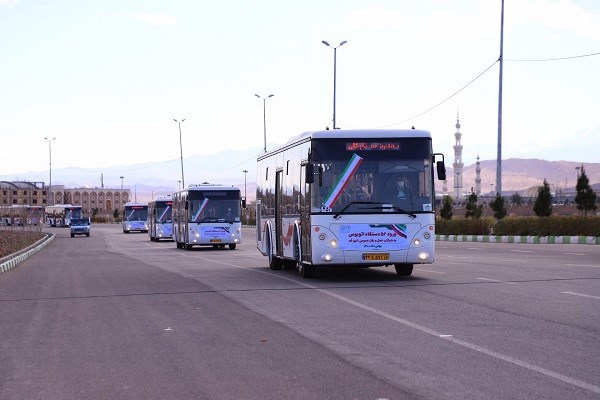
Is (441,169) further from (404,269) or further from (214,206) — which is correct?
(214,206)

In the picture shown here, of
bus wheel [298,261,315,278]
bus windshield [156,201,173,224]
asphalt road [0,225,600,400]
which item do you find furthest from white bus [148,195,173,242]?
asphalt road [0,225,600,400]

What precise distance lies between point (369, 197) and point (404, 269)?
94.1 inches

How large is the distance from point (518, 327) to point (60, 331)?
5.79 meters

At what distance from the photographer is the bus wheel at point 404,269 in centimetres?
2042

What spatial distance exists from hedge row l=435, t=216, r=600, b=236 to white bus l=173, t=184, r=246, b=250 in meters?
16.7

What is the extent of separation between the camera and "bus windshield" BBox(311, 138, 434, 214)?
18.9 metres

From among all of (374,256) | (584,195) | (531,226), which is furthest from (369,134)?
(584,195)

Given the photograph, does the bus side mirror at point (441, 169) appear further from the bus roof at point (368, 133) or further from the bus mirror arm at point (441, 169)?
the bus roof at point (368, 133)

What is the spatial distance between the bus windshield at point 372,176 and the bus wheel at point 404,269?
1.87m

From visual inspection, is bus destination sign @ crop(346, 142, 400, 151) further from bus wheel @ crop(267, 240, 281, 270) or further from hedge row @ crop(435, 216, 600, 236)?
hedge row @ crop(435, 216, 600, 236)

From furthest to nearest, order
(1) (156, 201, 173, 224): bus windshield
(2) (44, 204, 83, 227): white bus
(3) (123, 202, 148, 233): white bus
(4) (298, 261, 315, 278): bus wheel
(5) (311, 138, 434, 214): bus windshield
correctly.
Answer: (2) (44, 204, 83, 227): white bus < (3) (123, 202, 148, 233): white bus < (1) (156, 201, 173, 224): bus windshield < (4) (298, 261, 315, 278): bus wheel < (5) (311, 138, 434, 214): bus windshield

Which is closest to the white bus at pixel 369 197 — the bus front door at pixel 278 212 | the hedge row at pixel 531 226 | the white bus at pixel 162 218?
the bus front door at pixel 278 212

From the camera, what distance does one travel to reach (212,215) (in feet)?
138

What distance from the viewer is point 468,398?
23.7 ft
